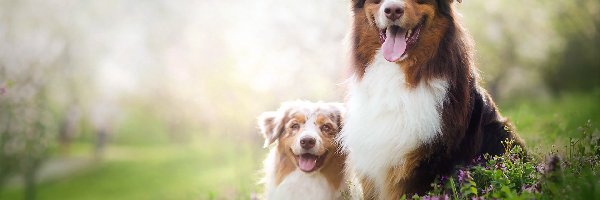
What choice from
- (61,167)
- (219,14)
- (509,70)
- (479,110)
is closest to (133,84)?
(61,167)

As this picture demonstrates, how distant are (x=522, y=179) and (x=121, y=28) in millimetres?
31516

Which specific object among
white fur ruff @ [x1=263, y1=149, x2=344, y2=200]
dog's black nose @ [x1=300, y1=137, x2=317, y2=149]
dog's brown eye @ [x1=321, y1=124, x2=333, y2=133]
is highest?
dog's brown eye @ [x1=321, y1=124, x2=333, y2=133]

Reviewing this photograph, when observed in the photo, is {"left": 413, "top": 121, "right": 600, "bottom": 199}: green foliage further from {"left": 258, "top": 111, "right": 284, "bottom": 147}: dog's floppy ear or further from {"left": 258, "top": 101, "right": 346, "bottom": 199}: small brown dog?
{"left": 258, "top": 111, "right": 284, "bottom": 147}: dog's floppy ear

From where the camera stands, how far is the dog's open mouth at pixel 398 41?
16.0 ft

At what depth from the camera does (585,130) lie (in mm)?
4648

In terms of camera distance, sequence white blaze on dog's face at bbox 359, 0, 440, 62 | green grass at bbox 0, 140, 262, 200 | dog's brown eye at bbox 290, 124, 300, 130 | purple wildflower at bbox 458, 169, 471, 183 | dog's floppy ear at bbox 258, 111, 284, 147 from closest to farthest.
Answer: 1. purple wildflower at bbox 458, 169, 471, 183
2. white blaze on dog's face at bbox 359, 0, 440, 62
3. dog's brown eye at bbox 290, 124, 300, 130
4. dog's floppy ear at bbox 258, 111, 284, 147
5. green grass at bbox 0, 140, 262, 200

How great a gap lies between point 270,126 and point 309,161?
657 mm

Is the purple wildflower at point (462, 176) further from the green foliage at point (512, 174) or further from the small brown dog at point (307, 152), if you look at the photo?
the small brown dog at point (307, 152)

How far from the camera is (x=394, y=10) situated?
186 inches

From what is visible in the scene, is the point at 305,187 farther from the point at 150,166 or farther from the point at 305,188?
the point at 150,166

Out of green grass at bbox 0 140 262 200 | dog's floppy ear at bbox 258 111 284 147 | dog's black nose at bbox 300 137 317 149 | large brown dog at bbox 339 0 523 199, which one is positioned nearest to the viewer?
large brown dog at bbox 339 0 523 199

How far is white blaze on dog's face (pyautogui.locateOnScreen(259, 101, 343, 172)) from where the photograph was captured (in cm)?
585

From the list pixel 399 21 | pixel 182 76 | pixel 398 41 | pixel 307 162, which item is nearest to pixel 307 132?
pixel 307 162

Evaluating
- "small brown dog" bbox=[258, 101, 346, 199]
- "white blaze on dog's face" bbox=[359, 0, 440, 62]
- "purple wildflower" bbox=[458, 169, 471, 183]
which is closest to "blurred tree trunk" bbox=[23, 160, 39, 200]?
"small brown dog" bbox=[258, 101, 346, 199]
